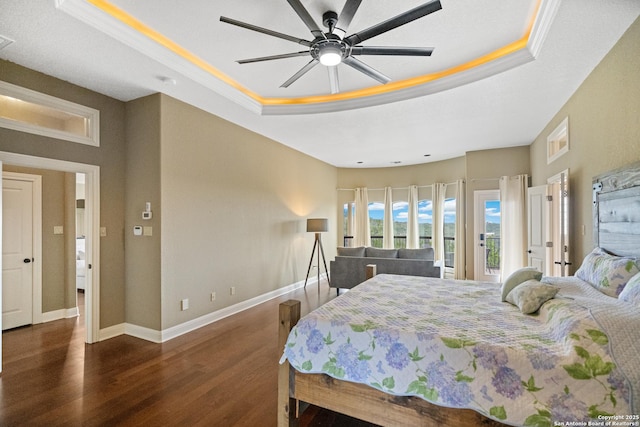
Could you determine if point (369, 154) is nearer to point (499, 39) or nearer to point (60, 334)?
point (499, 39)

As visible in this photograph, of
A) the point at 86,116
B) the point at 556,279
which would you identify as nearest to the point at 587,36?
the point at 556,279

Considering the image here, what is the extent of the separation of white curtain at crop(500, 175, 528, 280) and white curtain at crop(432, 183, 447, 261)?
5.30 ft

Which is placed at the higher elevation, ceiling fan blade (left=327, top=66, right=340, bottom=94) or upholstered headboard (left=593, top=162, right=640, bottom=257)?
ceiling fan blade (left=327, top=66, right=340, bottom=94)

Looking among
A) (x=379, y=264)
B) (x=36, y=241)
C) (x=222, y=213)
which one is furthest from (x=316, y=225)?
(x=36, y=241)

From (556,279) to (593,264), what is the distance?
0.26 meters

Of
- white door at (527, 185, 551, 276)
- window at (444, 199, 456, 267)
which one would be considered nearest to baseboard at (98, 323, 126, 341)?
white door at (527, 185, 551, 276)

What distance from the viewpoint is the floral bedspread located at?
128 cm

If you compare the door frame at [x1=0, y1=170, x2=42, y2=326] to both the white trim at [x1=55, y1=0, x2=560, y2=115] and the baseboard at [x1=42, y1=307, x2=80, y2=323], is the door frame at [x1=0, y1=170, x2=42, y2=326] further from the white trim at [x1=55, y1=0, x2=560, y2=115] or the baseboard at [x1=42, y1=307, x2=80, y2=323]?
the white trim at [x1=55, y1=0, x2=560, y2=115]

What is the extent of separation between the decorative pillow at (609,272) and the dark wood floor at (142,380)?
6.28 ft

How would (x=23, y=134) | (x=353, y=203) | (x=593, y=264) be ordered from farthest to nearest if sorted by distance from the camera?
(x=353, y=203)
(x=23, y=134)
(x=593, y=264)

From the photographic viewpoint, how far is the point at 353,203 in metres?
8.43

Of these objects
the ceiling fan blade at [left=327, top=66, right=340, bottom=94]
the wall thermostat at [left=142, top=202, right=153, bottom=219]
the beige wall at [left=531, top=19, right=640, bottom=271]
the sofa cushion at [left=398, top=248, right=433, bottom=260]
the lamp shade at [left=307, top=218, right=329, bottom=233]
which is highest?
the ceiling fan blade at [left=327, top=66, right=340, bottom=94]

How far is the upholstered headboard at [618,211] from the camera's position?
2.01 meters

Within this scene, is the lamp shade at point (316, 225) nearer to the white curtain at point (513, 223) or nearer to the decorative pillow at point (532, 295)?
the white curtain at point (513, 223)
